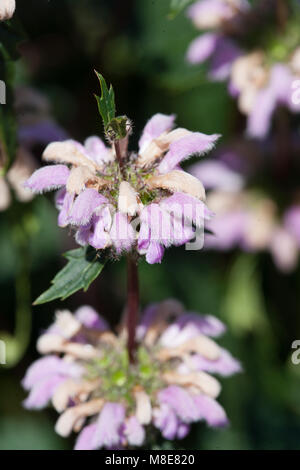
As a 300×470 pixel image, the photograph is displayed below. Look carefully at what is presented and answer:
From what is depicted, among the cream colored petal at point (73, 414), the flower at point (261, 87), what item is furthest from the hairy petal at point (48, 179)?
the flower at point (261, 87)

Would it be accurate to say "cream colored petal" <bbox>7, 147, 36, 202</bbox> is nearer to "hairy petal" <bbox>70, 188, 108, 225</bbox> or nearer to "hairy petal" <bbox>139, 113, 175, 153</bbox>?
"hairy petal" <bbox>139, 113, 175, 153</bbox>

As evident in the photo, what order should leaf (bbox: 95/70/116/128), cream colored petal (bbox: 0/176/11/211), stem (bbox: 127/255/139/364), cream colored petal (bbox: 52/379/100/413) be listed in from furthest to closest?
cream colored petal (bbox: 0/176/11/211)
cream colored petal (bbox: 52/379/100/413)
stem (bbox: 127/255/139/364)
leaf (bbox: 95/70/116/128)

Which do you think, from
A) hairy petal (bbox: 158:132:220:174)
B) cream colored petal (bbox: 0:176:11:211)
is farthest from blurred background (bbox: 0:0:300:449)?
hairy petal (bbox: 158:132:220:174)

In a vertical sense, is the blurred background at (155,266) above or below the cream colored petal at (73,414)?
above

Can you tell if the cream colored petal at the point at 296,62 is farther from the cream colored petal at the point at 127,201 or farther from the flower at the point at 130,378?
the cream colored petal at the point at 127,201

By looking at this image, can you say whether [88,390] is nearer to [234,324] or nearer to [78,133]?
[234,324]
